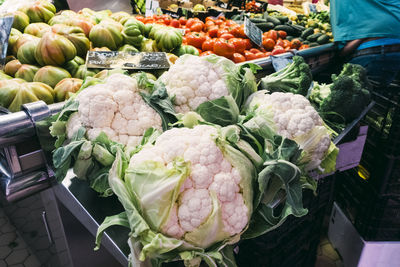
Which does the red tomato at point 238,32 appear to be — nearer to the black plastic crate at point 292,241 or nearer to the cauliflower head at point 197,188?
the black plastic crate at point 292,241

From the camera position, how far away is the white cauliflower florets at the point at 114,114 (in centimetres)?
92

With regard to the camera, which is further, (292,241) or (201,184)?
(292,241)

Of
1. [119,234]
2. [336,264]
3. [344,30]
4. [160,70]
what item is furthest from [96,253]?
[344,30]

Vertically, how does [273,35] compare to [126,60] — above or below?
below

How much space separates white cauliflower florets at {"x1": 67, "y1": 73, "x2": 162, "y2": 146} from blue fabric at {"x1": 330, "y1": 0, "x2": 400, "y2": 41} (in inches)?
87.3

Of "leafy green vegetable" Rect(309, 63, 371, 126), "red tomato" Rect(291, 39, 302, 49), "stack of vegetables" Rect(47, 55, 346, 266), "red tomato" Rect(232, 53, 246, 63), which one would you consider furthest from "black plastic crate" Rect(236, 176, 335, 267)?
"red tomato" Rect(291, 39, 302, 49)

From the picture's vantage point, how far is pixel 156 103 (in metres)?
1.02

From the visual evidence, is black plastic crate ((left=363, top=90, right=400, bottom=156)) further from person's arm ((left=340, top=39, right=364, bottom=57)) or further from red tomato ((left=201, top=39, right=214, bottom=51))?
red tomato ((left=201, top=39, right=214, bottom=51))

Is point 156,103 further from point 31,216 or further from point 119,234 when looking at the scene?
point 31,216

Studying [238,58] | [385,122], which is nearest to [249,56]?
[238,58]

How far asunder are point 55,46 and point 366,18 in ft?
7.78

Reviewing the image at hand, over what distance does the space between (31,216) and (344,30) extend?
108 inches

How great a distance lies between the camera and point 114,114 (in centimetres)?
97

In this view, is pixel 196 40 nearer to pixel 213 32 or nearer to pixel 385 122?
pixel 213 32
